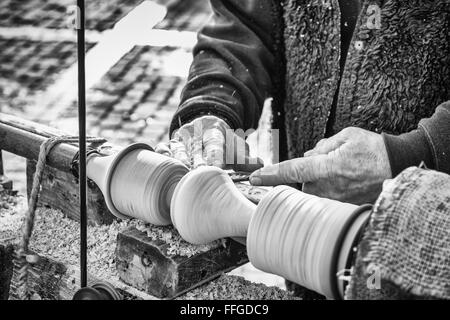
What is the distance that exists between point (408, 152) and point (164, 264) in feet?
2.13

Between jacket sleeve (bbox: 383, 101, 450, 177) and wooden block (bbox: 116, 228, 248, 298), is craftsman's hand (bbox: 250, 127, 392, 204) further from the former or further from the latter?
wooden block (bbox: 116, 228, 248, 298)

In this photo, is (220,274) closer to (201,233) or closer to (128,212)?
(201,233)

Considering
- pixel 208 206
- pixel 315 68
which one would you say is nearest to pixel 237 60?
pixel 315 68

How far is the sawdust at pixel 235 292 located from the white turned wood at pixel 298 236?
15 centimetres

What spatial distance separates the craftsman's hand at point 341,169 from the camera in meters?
1.27

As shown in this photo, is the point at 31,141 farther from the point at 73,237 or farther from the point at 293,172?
the point at 293,172

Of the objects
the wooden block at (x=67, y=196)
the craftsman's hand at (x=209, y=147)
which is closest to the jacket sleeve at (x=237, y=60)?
the craftsman's hand at (x=209, y=147)

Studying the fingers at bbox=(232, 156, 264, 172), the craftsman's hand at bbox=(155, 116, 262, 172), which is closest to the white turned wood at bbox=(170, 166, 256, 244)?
the craftsman's hand at bbox=(155, 116, 262, 172)

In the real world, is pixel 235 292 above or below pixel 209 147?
below

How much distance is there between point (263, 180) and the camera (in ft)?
4.17

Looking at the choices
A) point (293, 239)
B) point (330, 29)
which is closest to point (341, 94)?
point (330, 29)

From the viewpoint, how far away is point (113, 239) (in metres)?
1.40

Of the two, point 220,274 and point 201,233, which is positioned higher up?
point 201,233
